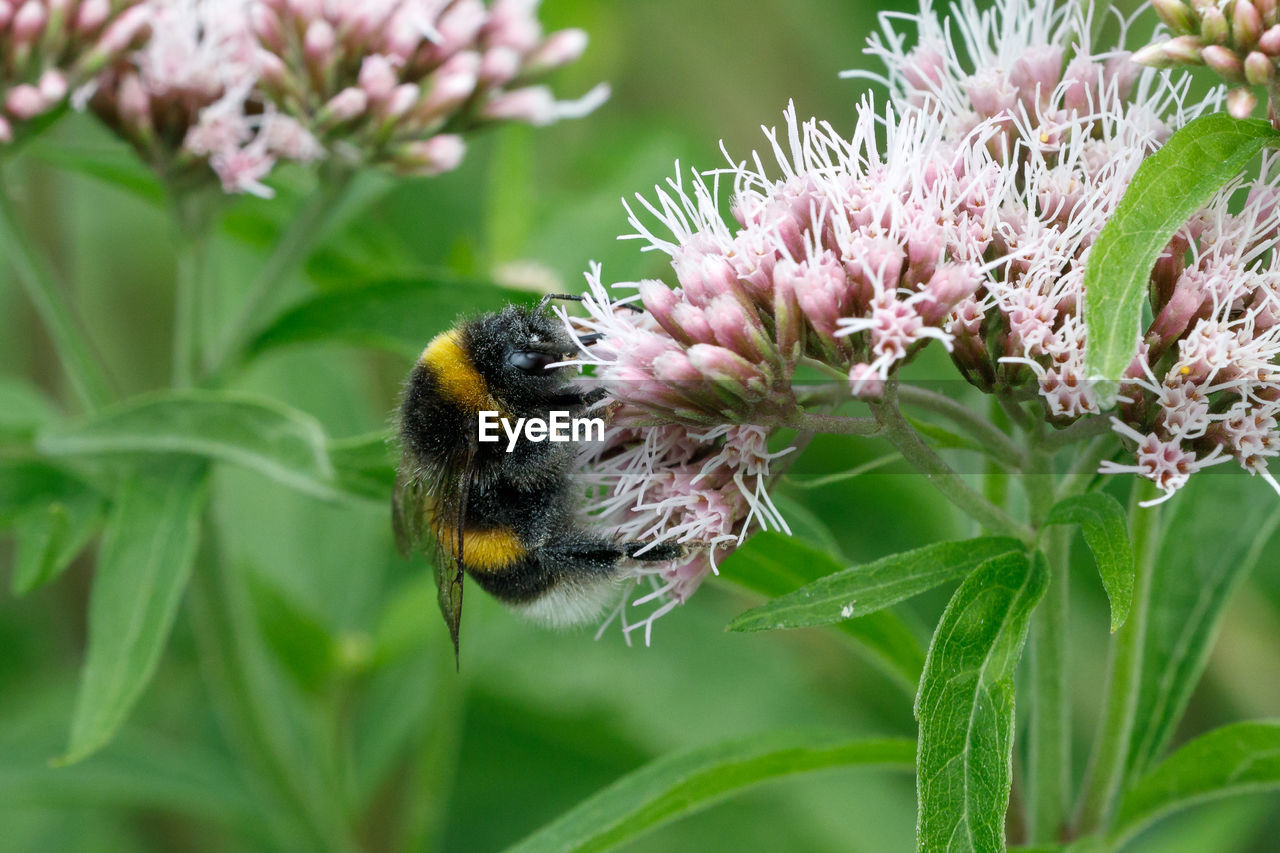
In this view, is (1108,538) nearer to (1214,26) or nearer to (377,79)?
(1214,26)

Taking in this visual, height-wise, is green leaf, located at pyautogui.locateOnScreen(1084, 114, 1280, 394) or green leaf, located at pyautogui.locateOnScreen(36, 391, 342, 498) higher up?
green leaf, located at pyautogui.locateOnScreen(1084, 114, 1280, 394)

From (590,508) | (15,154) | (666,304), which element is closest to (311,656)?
(15,154)

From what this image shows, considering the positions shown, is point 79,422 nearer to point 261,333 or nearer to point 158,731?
point 261,333

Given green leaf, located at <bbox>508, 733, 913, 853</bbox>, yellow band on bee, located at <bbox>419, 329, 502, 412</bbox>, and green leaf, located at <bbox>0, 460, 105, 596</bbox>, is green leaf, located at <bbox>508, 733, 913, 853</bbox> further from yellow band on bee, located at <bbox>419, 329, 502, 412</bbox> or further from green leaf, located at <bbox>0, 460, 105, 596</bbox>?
green leaf, located at <bbox>0, 460, 105, 596</bbox>

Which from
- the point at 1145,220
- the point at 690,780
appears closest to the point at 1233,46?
the point at 1145,220

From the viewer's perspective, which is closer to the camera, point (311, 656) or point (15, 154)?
point (15, 154)

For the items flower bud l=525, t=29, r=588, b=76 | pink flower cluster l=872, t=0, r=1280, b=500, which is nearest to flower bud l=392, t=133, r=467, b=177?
flower bud l=525, t=29, r=588, b=76
